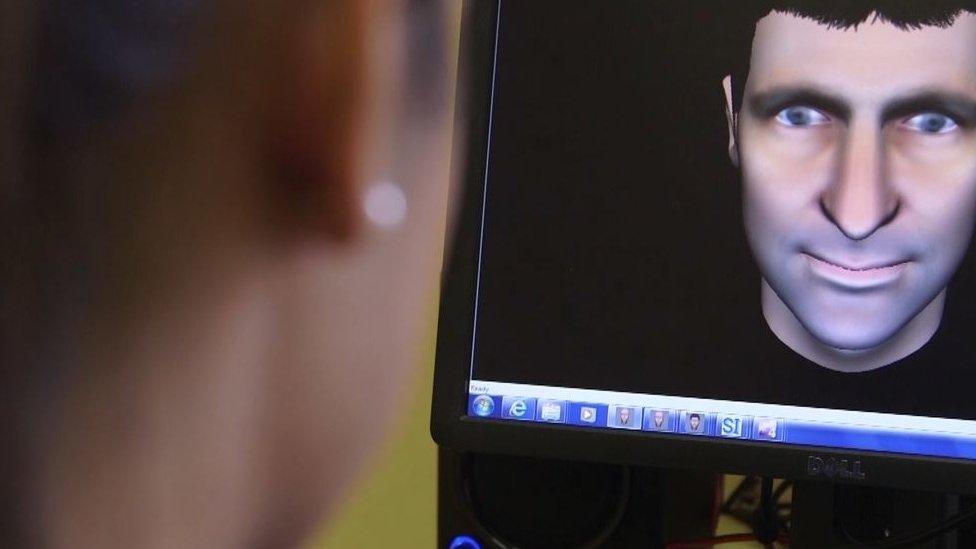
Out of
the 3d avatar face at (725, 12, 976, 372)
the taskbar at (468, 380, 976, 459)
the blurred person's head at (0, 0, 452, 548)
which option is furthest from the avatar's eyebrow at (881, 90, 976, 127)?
the blurred person's head at (0, 0, 452, 548)

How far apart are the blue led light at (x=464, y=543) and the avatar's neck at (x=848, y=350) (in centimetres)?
23

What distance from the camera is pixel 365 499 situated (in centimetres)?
64

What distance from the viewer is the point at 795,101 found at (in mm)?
516

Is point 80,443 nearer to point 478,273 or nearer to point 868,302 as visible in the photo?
point 478,273

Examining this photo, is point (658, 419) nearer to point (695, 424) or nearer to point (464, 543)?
point (695, 424)

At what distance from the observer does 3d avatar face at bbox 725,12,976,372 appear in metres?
0.50

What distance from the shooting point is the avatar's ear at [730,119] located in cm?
52

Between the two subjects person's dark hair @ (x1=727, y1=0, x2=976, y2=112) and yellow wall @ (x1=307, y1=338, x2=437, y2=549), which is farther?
yellow wall @ (x1=307, y1=338, x2=437, y2=549)

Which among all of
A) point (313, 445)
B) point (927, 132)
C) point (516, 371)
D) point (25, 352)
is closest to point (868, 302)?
point (927, 132)

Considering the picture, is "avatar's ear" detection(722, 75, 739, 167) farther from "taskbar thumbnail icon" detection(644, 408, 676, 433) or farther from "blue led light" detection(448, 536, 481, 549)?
"blue led light" detection(448, 536, 481, 549)

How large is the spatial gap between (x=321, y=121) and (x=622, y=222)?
7.7 inches

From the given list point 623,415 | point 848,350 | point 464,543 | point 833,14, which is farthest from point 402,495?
point 833,14

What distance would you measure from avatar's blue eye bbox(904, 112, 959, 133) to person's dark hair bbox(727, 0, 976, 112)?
0.17 ft

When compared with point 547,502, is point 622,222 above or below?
above
